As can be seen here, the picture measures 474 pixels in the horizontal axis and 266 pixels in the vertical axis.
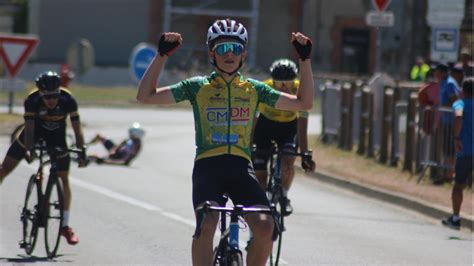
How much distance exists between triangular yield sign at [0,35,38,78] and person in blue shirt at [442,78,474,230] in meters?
12.3

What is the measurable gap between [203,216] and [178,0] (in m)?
46.1

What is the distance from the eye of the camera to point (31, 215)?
11953mm

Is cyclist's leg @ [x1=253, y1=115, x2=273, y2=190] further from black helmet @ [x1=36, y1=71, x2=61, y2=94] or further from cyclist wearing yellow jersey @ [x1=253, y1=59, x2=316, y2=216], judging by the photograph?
black helmet @ [x1=36, y1=71, x2=61, y2=94]

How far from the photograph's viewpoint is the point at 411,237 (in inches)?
569

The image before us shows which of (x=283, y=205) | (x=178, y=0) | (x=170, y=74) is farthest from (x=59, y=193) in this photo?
(x=178, y=0)

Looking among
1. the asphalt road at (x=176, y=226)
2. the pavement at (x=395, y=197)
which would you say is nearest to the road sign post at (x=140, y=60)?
the asphalt road at (x=176, y=226)

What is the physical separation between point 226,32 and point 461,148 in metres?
8.04

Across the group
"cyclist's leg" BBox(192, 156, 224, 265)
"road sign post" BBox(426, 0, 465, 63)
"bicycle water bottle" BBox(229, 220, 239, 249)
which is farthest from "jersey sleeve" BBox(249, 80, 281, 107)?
"road sign post" BBox(426, 0, 465, 63)

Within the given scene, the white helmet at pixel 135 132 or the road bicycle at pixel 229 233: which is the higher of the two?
the road bicycle at pixel 229 233

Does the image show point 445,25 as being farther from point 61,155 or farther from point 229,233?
point 229,233

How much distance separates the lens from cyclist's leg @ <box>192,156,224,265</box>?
7.92m

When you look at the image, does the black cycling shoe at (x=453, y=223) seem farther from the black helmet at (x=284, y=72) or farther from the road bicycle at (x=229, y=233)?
the road bicycle at (x=229, y=233)

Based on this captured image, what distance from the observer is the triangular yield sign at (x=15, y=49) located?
26.0 meters

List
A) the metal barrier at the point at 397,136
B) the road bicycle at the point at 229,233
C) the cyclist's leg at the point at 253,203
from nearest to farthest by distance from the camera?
the road bicycle at the point at 229,233, the cyclist's leg at the point at 253,203, the metal barrier at the point at 397,136
